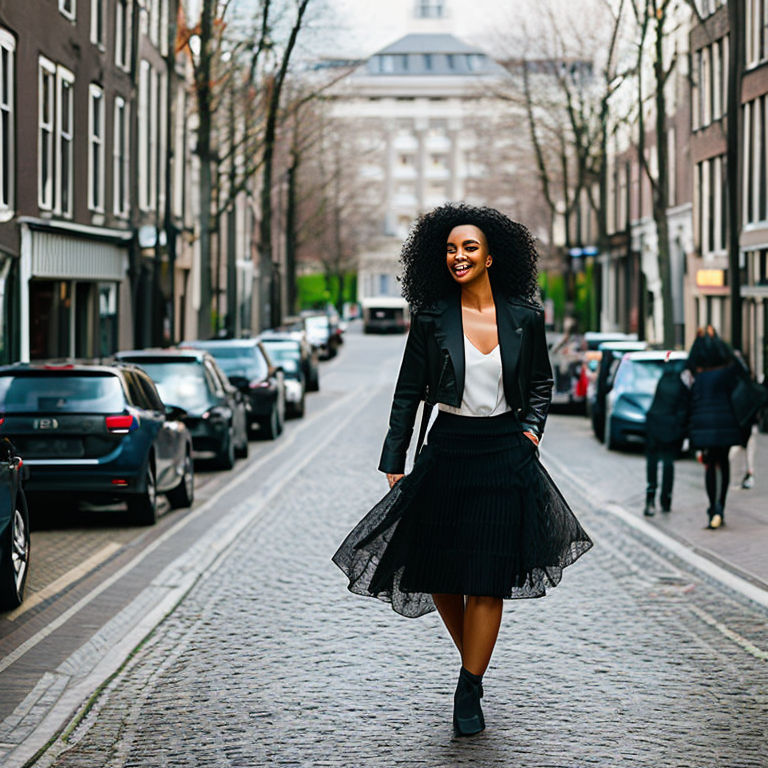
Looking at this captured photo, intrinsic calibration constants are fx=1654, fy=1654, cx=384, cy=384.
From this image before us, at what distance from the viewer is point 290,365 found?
1272 inches

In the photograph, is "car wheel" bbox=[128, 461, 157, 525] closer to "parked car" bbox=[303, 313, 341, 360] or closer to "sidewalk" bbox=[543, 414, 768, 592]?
"sidewalk" bbox=[543, 414, 768, 592]

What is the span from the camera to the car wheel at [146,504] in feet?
44.8

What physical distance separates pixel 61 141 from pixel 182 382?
1331 centimetres

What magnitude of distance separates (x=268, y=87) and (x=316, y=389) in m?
7.73

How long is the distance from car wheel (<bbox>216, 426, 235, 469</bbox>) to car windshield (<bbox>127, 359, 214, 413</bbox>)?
1.85 ft

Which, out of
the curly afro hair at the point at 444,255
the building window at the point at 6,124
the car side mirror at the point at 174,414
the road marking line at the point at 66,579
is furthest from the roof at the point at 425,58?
the curly afro hair at the point at 444,255

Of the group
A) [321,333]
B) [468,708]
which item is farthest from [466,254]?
[321,333]

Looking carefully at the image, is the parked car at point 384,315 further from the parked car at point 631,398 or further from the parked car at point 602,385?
the parked car at point 631,398

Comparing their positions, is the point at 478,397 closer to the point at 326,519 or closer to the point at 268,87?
the point at 326,519

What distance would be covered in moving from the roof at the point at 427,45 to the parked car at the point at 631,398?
12565cm

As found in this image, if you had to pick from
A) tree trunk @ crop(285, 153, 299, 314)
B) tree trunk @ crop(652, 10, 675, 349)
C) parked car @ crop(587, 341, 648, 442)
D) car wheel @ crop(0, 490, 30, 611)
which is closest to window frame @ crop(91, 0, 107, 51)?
tree trunk @ crop(652, 10, 675, 349)

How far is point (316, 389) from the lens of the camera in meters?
40.7

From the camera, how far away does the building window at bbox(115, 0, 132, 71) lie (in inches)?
1465

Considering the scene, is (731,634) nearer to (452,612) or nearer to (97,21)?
(452,612)
